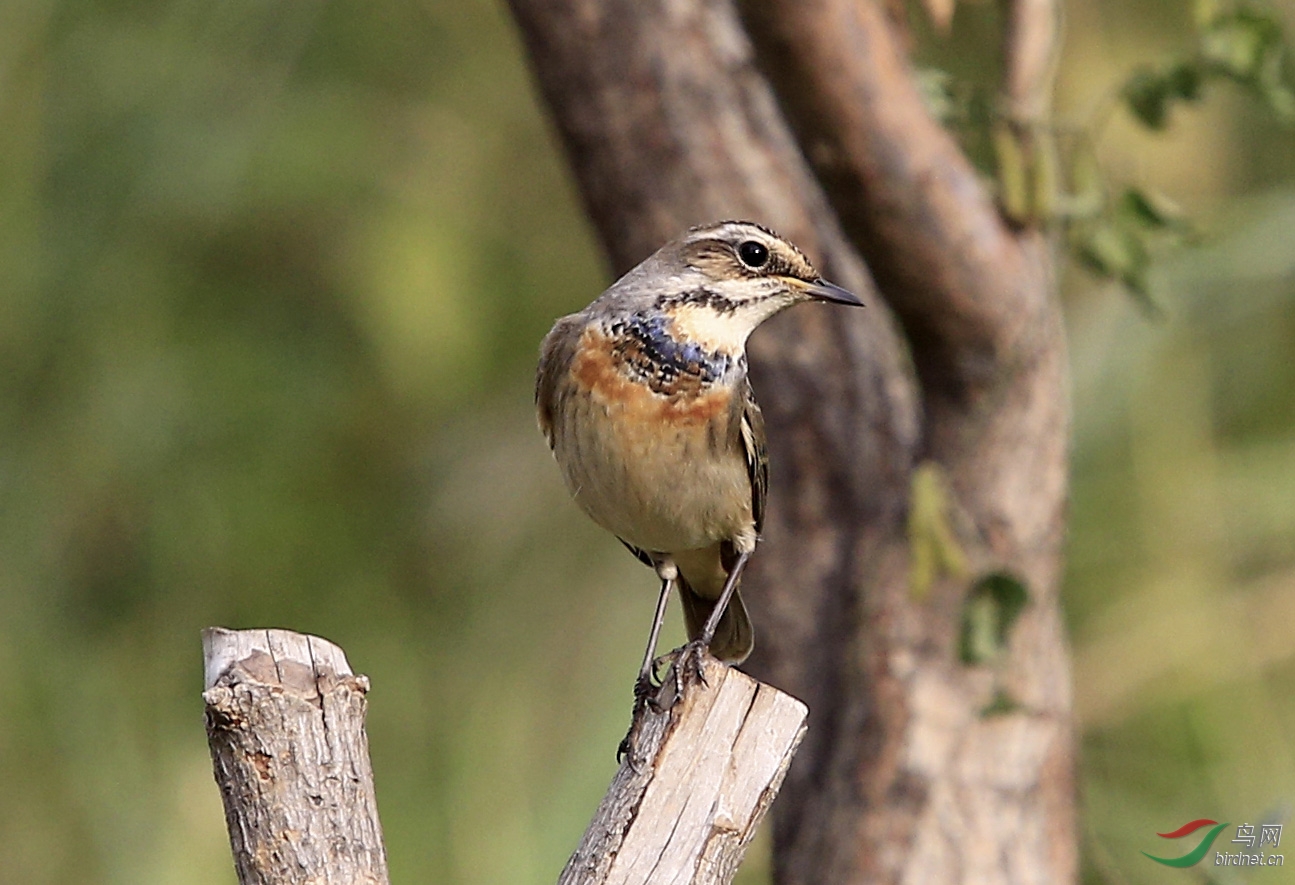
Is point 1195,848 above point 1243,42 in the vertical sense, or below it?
below

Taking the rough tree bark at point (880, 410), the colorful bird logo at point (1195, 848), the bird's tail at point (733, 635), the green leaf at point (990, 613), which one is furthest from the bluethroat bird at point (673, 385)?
the colorful bird logo at point (1195, 848)

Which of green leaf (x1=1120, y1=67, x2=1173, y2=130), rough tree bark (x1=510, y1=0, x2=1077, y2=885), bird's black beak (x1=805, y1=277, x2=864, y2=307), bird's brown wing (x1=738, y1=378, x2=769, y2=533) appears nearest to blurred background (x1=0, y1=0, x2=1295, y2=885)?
rough tree bark (x1=510, y1=0, x2=1077, y2=885)

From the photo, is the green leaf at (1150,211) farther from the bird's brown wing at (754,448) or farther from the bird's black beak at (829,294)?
the bird's brown wing at (754,448)

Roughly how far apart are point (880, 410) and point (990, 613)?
0.60m

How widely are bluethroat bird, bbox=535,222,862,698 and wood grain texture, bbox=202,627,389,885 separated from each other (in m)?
0.91

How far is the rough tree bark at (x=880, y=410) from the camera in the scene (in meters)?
3.49

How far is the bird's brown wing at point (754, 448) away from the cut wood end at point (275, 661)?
111cm

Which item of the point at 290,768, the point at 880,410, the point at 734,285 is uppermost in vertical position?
the point at 880,410

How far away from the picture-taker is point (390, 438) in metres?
6.71

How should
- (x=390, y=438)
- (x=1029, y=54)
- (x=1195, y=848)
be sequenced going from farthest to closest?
(x=390, y=438)
(x=1195, y=848)
(x=1029, y=54)

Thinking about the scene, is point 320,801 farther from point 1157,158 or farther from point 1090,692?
point 1157,158

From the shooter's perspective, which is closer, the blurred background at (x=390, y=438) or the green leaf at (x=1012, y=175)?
the green leaf at (x=1012, y=175)

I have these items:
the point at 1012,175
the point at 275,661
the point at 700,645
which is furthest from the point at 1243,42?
the point at 275,661

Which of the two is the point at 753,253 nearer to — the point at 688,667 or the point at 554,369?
the point at 554,369
